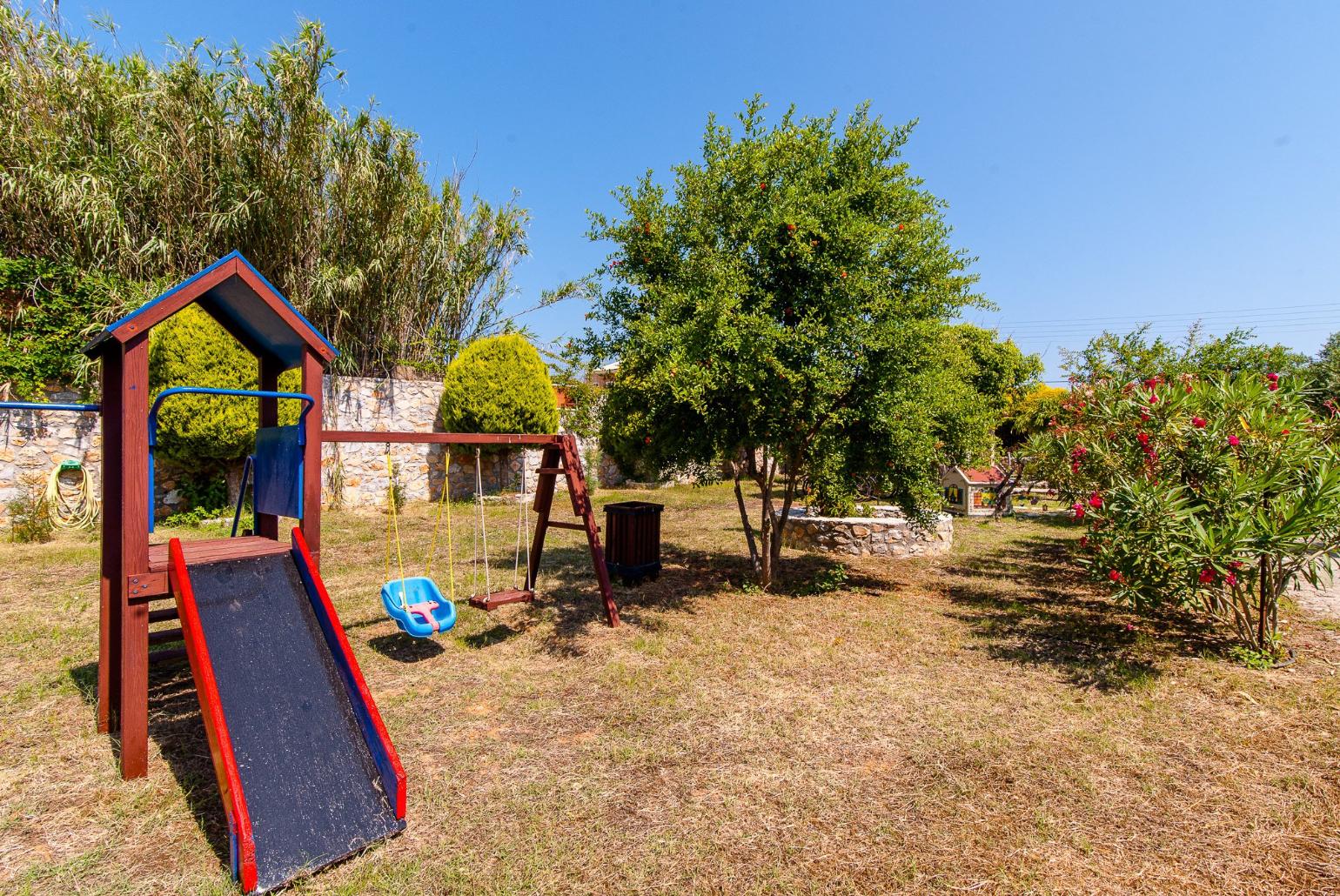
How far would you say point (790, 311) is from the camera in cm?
634

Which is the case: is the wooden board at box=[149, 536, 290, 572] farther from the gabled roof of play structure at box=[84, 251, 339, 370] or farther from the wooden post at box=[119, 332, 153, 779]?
the gabled roof of play structure at box=[84, 251, 339, 370]

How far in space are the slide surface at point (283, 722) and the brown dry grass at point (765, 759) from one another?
0.19 metres

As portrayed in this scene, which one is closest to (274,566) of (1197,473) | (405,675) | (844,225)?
(405,675)

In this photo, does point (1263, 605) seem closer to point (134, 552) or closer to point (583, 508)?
point (583, 508)

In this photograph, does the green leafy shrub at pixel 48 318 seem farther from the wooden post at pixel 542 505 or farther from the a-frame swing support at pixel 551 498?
the wooden post at pixel 542 505

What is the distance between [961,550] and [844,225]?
21.1 ft

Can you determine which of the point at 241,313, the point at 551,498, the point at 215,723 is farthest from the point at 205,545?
the point at 551,498

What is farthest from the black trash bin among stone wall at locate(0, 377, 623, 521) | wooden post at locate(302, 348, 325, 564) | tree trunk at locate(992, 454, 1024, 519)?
tree trunk at locate(992, 454, 1024, 519)

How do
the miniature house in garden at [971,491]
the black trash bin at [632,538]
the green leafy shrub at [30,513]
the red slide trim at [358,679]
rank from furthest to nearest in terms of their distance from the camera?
the miniature house in garden at [971,491], the green leafy shrub at [30,513], the black trash bin at [632,538], the red slide trim at [358,679]

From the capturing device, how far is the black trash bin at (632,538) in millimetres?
7824

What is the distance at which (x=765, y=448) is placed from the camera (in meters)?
6.71

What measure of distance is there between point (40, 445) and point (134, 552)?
9.43m

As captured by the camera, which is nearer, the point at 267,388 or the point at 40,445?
the point at 267,388

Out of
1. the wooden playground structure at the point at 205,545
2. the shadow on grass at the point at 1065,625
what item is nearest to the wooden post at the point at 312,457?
the wooden playground structure at the point at 205,545
